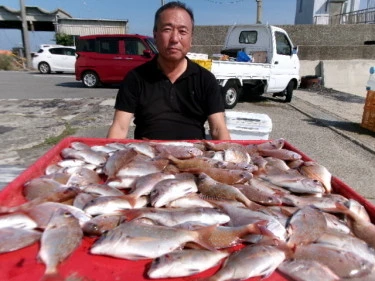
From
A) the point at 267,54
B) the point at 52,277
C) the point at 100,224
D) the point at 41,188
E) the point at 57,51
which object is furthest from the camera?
the point at 57,51

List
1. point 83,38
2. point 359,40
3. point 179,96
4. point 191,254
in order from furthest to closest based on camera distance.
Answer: point 359,40, point 83,38, point 179,96, point 191,254

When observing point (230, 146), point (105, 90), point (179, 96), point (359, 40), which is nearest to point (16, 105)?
point (105, 90)

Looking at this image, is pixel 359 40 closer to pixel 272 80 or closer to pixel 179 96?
pixel 272 80

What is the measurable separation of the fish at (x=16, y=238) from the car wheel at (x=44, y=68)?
75.0 ft

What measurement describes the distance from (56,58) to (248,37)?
14.5 metres

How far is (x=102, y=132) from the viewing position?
723 centimetres

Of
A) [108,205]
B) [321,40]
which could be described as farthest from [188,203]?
[321,40]

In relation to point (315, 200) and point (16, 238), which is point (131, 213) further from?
point (315, 200)

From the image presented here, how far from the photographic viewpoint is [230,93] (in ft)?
31.8

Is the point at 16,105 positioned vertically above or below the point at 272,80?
below

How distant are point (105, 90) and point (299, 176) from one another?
13.3 meters

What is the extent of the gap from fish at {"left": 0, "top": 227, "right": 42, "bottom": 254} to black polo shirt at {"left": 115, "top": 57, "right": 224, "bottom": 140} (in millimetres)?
1786

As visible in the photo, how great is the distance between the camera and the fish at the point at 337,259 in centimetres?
124

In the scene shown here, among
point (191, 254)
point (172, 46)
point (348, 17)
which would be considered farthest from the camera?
point (348, 17)
